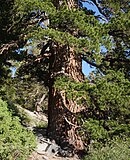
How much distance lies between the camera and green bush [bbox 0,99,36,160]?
5938 millimetres

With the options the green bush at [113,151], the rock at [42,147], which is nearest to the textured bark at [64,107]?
the rock at [42,147]

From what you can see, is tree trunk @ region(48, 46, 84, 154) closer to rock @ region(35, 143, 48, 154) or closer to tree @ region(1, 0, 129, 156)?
tree @ region(1, 0, 129, 156)

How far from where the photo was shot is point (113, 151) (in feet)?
23.2

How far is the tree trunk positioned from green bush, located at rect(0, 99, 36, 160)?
9.06 ft

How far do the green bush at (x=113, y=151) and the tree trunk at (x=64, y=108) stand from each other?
150cm

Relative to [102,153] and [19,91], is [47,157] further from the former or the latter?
[19,91]

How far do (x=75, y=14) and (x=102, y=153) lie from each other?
3.47 meters

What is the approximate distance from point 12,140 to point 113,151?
93.9 inches

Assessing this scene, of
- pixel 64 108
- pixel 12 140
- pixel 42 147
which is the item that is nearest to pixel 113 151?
pixel 12 140

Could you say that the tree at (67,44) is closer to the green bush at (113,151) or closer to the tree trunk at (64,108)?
the tree trunk at (64,108)

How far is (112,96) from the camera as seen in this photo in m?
7.83

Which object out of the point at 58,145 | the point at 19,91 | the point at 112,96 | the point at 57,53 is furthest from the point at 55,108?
the point at 19,91

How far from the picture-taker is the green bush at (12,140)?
5938 mm

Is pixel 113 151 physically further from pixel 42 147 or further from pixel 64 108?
pixel 64 108
